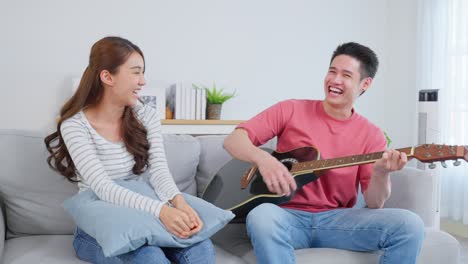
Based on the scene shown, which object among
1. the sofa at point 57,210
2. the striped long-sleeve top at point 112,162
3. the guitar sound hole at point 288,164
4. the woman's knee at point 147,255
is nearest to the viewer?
the woman's knee at point 147,255

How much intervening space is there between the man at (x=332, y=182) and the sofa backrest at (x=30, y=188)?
2.22ft

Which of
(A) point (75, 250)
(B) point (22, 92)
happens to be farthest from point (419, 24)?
(A) point (75, 250)

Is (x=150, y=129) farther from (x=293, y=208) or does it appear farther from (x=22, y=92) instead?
(x=22, y=92)

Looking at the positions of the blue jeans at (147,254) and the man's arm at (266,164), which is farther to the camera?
the man's arm at (266,164)

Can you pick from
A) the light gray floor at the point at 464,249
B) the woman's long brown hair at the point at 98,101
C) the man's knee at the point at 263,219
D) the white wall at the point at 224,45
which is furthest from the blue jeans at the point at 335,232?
the white wall at the point at 224,45

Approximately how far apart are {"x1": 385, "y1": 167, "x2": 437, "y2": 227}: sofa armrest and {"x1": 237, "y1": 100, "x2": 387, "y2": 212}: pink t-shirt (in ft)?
0.61

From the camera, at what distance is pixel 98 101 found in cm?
180

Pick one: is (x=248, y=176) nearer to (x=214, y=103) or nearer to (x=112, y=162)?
(x=112, y=162)

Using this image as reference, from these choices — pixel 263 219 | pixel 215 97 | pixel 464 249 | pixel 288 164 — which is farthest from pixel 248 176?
pixel 464 249

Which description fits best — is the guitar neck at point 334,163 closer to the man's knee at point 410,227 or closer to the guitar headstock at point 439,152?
the guitar headstock at point 439,152

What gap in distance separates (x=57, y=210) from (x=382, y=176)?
1.20 metres

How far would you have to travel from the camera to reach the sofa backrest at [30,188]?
6.23ft

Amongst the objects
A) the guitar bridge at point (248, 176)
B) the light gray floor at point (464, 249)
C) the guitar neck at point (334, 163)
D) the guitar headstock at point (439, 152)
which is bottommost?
the light gray floor at point (464, 249)

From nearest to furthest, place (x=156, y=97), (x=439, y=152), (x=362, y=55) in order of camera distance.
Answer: (x=439, y=152) < (x=362, y=55) < (x=156, y=97)
